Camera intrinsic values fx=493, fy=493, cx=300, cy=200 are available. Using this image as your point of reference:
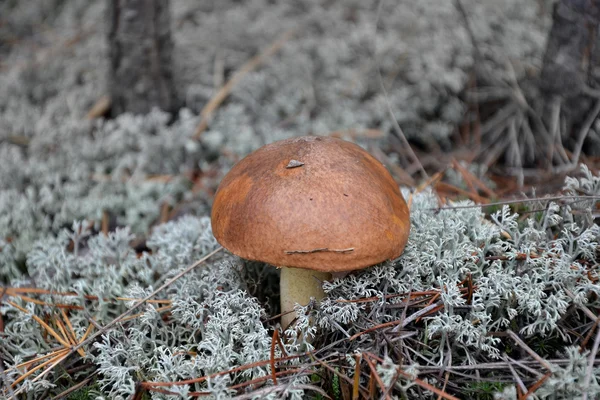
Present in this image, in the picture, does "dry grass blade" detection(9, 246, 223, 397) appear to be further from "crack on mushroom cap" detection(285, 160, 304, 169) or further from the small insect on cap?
"crack on mushroom cap" detection(285, 160, 304, 169)

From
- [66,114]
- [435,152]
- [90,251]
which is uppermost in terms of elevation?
[66,114]

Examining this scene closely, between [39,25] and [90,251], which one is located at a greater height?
[39,25]

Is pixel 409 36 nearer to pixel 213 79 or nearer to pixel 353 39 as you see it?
pixel 353 39

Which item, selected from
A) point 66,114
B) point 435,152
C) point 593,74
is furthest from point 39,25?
point 593,74

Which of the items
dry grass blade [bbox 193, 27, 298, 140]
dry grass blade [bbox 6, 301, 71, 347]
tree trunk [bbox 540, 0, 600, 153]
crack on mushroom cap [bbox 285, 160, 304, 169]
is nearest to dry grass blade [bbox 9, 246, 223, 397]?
dry grass blade [bbox 6, 301, 71, 347]

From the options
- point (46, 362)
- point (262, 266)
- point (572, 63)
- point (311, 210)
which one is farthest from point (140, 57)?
point (572, 63)

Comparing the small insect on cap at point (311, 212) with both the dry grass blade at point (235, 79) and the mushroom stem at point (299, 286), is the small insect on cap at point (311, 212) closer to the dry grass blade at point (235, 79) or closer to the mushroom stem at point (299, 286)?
the mushroom stem at point (299, 286)

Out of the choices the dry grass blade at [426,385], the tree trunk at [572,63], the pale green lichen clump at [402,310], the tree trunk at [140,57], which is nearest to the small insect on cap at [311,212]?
the pale green lichen clump at [402,310]

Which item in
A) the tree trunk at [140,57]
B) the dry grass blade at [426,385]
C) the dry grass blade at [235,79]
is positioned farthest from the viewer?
the dry grass blade at [235,79]
